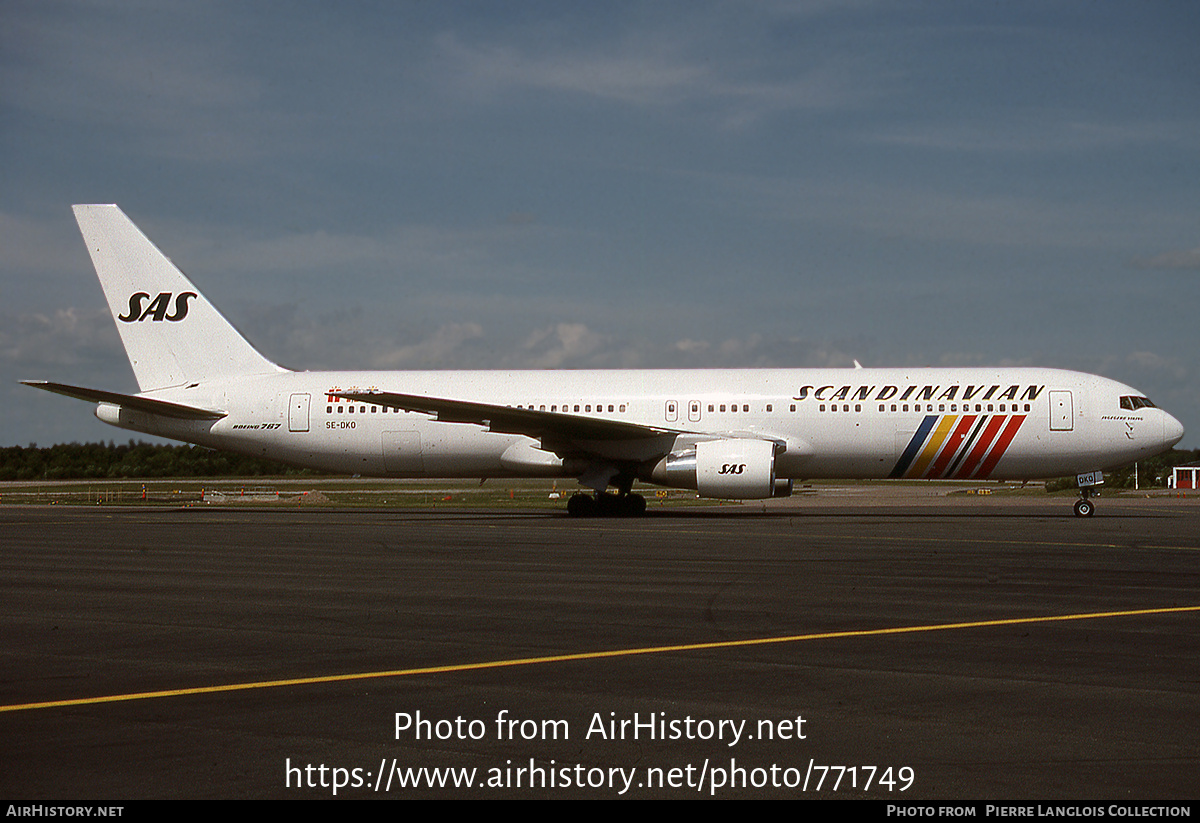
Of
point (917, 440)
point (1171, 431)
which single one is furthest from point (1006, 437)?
point (1171, 431)

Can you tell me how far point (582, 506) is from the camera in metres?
27.7

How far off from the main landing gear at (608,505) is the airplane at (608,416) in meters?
0.04

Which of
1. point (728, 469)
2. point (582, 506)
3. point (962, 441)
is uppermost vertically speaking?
point (962, 441)

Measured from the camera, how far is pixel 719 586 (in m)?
12.1

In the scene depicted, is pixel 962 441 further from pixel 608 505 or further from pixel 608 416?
pixel 608 505

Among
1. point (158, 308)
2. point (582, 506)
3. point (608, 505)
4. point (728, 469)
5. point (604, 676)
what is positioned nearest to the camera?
point (604, 676)

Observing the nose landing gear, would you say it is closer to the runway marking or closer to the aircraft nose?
the aircraft nose

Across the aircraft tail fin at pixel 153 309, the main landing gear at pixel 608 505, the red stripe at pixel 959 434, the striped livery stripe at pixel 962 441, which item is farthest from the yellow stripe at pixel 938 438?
the aircraft tail fin at pixel 153 309

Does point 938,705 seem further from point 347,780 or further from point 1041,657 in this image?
point 347,780

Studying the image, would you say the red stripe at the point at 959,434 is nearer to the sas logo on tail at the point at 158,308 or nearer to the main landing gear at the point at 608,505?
the main landing gear at the point at 608,505

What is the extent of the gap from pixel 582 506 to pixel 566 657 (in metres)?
20.0

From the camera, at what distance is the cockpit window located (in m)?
26.0

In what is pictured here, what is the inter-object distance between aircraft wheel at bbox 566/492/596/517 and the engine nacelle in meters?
2.67

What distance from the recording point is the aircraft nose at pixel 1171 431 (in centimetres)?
2583
